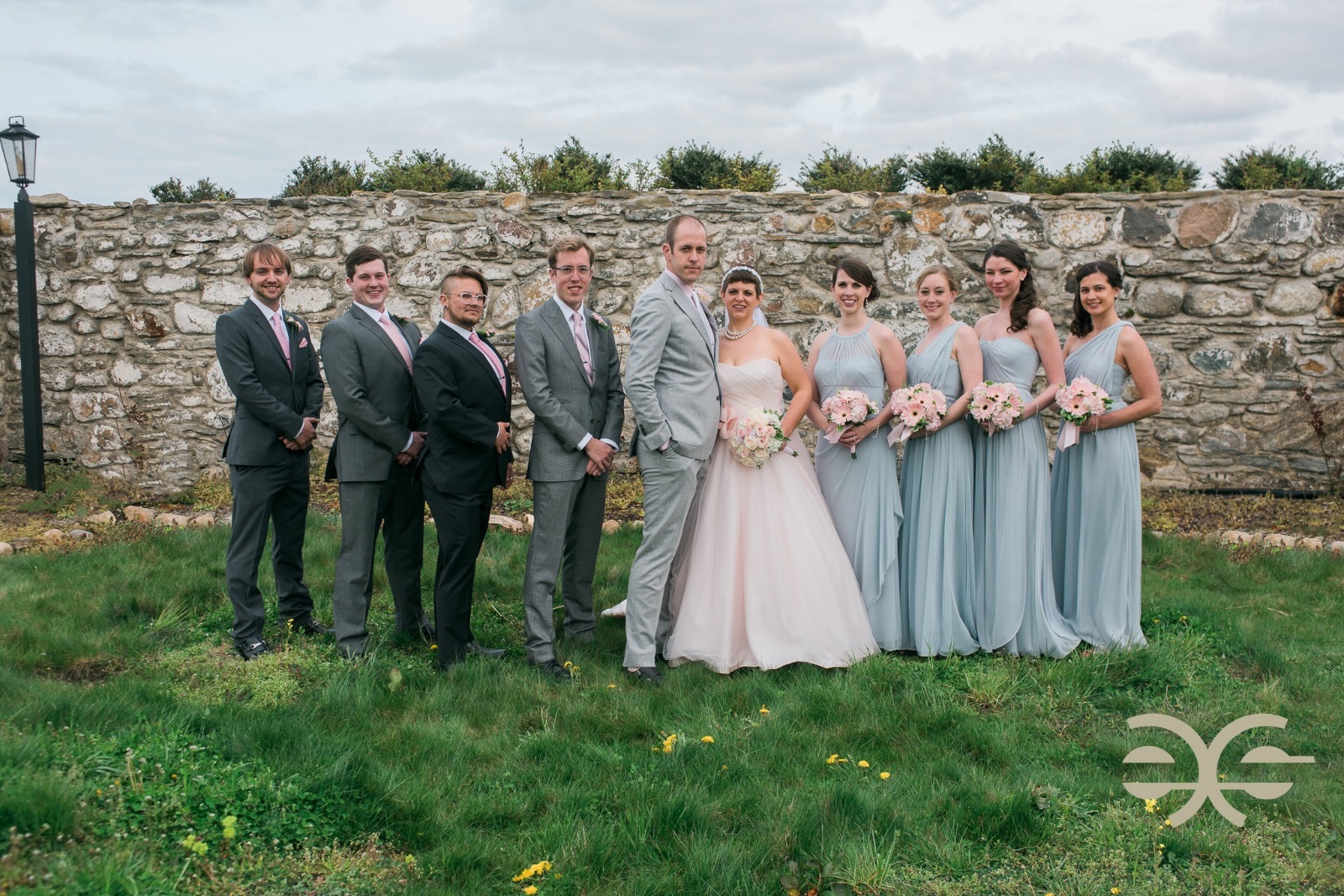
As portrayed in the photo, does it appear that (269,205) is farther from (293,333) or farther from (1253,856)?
(1253,856)

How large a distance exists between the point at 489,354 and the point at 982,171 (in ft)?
30.6

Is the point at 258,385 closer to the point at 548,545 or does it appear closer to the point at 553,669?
the point at 548,545

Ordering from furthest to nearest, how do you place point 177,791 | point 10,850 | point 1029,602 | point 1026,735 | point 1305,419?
point 1305,419 < point 1029,602 < point 1026,735 < point 177,791 < point 10,850

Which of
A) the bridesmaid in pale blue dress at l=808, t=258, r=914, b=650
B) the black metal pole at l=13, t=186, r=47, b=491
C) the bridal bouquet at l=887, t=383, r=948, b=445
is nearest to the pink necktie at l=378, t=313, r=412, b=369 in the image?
the bridesmaid in pale blue dress at l=808, t=258, r=914, b=650

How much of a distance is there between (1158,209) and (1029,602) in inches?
198

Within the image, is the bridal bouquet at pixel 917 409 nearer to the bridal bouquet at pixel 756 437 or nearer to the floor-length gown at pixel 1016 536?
the floor-length gown at pixel 1016 536

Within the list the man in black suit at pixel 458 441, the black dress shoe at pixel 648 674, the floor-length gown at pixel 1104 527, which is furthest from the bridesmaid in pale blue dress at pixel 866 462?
the man in black suit at pixel 458 441

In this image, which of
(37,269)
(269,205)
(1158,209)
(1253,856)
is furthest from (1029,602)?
(37,269)

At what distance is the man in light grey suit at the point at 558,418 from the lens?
4.71m

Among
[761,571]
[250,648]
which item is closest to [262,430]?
[250,648]

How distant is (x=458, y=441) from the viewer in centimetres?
465

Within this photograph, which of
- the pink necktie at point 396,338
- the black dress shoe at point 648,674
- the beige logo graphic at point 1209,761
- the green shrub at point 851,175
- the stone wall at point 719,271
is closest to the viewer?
the beige logo graphic at point 1209,761

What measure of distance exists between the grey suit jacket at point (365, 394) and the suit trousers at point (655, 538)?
1.27m

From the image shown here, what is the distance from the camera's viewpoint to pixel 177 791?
2980mm
